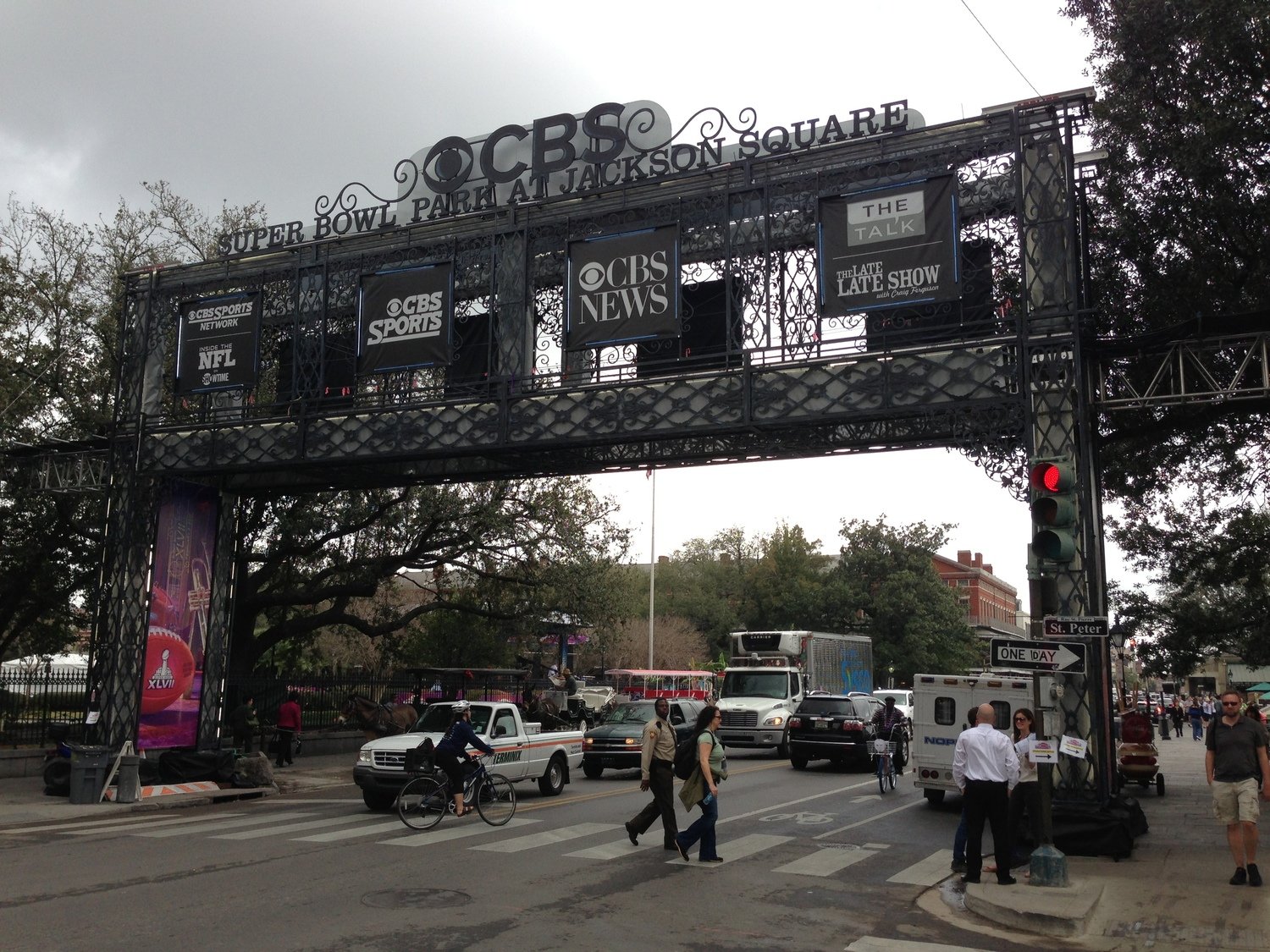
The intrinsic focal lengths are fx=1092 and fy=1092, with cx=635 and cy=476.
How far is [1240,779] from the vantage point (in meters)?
10.8

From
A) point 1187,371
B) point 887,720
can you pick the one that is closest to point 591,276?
point 1187,371

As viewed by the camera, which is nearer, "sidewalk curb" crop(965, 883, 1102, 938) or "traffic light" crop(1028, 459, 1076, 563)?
"sidewalk curb" crop(965, 883, 1102, 938)

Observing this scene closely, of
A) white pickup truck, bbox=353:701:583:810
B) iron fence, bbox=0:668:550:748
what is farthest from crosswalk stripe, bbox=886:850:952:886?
iron fence, bbox=0:668:550:748

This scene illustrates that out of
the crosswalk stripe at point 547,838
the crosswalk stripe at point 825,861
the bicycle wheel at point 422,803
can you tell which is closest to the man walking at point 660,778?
the crosswalk stripe at point 547,838

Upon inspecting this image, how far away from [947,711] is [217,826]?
1153cm

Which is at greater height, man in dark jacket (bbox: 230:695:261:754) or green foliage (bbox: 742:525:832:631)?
green foliage (bbox: 742:525:832:631)

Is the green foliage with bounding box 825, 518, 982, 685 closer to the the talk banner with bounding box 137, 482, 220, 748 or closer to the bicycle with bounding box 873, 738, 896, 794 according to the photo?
the bicycle with bounding box 873, 738, 896, 794

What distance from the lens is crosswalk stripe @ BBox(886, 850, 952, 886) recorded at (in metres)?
11.3

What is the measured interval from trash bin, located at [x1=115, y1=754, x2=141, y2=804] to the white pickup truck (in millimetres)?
4020

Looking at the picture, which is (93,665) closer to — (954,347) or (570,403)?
(570,403)

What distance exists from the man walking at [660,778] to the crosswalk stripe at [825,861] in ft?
4.64

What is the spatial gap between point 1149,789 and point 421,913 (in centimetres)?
1769

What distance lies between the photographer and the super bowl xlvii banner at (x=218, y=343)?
2173cm

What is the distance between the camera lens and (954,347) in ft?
54.1
